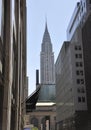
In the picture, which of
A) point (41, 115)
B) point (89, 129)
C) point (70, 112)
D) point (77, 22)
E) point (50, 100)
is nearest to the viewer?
point (89, 129)

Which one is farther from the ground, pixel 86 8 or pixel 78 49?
pixel 86 8

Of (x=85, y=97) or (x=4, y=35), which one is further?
(x=85, y=97)

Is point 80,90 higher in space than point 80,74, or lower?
lower

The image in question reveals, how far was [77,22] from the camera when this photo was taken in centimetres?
11050

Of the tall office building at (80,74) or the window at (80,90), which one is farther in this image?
the window at (80,90)

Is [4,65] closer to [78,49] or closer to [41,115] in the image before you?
[78,49]

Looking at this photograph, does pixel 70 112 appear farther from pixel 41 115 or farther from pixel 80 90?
pixel 41 115

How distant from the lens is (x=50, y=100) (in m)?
183

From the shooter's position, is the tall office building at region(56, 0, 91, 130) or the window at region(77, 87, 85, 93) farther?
the window at region(77, 87, 85, 93)

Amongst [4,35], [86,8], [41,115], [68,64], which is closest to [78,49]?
[68,64]

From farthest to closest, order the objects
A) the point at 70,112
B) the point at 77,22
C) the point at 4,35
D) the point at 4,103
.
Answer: the point at 77,22, the point at 70,112, the point at 4,35, the point at 4,103

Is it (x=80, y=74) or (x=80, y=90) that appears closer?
(x=80, y=90)

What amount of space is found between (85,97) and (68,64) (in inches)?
607

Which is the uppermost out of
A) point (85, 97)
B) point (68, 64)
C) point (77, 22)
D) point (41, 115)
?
point (77, 22)
